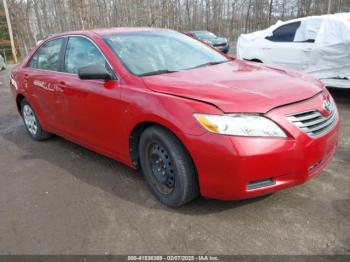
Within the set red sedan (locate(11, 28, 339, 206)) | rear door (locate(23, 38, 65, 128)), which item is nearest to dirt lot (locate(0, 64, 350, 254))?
red sedan (locate(11, 28, 339, 206))

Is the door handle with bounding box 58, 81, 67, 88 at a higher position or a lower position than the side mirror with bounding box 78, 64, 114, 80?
lower

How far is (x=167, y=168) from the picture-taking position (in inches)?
118

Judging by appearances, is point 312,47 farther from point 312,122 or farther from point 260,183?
point 260,183

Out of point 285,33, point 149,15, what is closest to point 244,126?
point 285,33

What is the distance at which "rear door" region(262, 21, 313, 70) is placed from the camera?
6.50 meters

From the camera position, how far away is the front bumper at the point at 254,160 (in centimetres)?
246

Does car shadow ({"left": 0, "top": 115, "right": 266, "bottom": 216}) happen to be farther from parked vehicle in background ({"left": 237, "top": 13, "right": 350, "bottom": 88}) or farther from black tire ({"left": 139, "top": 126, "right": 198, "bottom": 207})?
parked vehicle in background ({"left": 237, "top": 13, "right": 350, "bottom": 88})

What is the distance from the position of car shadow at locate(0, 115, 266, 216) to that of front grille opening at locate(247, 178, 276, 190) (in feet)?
1.69

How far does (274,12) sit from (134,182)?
97.2ft

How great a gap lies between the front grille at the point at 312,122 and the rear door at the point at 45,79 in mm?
2823

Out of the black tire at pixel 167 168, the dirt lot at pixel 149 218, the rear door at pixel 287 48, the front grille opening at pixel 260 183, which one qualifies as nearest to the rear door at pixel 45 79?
the dirt lot at pixel 149 218

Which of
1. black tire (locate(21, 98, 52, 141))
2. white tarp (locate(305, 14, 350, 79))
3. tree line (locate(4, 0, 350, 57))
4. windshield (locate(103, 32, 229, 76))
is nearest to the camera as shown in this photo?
windshield (locate(103, 32, 229, 76))

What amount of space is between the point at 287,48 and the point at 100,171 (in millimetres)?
4645

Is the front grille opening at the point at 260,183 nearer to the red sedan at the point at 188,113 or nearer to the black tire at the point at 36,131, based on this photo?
the red sedan at the point at 188,113
